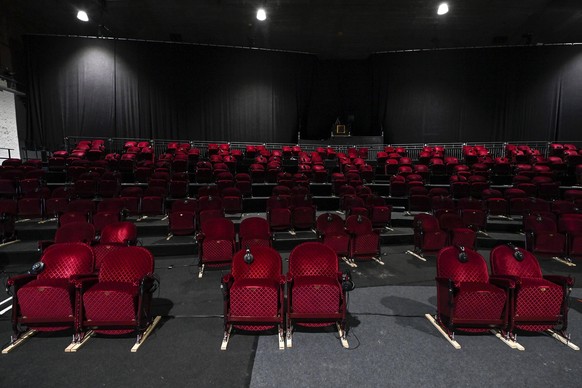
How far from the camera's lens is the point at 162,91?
14.3 m

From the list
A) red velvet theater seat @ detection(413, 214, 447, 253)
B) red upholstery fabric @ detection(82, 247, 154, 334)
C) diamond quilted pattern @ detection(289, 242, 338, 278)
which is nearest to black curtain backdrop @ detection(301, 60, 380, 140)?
red velvet theater seat @ detection(413, 214, 447, 253)

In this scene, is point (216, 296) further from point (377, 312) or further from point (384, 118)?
point (384, 118)

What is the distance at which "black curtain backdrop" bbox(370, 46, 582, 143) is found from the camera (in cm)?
1412

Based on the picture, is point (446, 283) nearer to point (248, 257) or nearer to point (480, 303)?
point (480, 303)

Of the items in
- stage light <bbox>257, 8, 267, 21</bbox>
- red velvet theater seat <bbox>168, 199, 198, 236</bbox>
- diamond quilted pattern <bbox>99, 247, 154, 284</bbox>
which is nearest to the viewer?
diamond quilted pattern <bbox>99, 247, 154, 284</bbox>

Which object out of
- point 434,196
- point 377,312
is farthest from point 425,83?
point 377,312

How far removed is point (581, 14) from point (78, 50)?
1873 centimetres

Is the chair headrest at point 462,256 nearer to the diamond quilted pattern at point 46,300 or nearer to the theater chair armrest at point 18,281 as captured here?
the diamond quilted pattern at point 46,300

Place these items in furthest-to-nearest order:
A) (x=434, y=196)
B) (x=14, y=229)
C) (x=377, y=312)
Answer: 1. (x=434, y=196)
2. (x=14, y=229)
3. (x=377, y=312)

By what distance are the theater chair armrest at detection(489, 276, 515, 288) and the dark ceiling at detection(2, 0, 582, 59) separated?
1009cm

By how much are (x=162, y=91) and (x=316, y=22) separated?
23.4 feet

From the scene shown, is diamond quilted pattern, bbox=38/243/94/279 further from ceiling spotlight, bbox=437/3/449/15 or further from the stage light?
A: ceiling spotlight, bbox=437/3/449/15

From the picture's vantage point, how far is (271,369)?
111 inches

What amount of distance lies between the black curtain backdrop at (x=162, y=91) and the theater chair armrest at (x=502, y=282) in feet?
41.3
